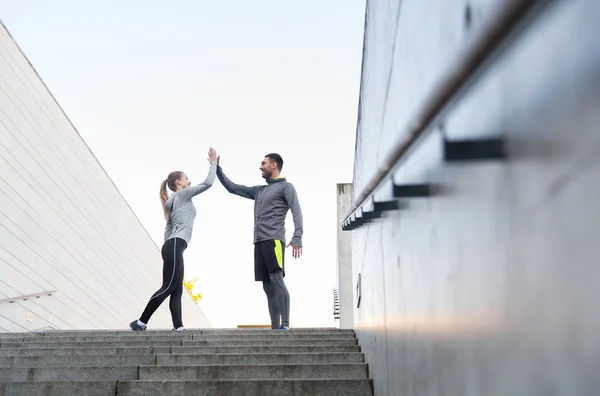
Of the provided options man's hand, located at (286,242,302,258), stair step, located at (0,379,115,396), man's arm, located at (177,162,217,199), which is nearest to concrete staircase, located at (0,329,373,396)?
stair step, located at (0,379,115,396)

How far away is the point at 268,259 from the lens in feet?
18.6

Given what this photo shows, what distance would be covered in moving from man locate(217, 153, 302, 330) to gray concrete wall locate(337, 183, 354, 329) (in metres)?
3.02

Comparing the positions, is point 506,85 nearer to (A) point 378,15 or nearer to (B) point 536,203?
(B) point 536,203

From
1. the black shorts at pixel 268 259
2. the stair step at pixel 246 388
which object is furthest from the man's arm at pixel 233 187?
the stair step at pixel 246 388

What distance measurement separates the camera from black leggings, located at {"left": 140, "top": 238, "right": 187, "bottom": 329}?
5621mm

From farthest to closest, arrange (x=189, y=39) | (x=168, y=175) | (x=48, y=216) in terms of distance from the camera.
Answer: (x=189, y=39) < (x=48, y=216) < (x=168, y=175)

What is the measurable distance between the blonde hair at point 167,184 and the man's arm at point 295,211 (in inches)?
40.6

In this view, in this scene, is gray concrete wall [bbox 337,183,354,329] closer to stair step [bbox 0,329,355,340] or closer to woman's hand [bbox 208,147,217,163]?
woman's hand [bbox 208,147,217,163]

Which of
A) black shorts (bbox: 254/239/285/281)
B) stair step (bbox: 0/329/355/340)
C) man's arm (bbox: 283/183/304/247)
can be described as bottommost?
stair step (bbox: 0/329/355/340)

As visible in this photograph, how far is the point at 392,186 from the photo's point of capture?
2250mm

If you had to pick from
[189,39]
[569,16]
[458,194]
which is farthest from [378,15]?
[189,39]

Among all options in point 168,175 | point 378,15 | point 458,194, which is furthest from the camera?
point 168,175

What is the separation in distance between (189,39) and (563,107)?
19.4m

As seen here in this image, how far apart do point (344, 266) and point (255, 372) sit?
5813 millimetres
